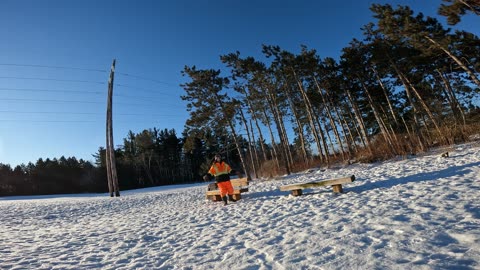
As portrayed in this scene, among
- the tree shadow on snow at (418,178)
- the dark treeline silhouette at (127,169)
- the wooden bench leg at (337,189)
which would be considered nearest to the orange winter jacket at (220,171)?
the wooden bench leg at (337,189)

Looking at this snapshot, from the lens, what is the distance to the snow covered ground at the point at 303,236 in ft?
12.9

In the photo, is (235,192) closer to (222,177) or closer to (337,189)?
(222,177)

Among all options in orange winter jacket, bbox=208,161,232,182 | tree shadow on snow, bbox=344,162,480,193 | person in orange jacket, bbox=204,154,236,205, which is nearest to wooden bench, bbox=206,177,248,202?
person in orange jacket, bbox=204,154,236,205

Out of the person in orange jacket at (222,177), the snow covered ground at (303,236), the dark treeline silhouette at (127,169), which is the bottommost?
the snow covered ground at (303,236)

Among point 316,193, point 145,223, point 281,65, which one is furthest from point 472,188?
point 281,65

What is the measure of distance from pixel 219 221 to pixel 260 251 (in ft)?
10.5

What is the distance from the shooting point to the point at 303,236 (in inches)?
205

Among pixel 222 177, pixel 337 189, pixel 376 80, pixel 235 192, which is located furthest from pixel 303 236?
pixel 376 80

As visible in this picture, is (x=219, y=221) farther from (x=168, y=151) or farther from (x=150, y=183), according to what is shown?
(x=168, y=151)

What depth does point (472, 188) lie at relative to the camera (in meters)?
6.64

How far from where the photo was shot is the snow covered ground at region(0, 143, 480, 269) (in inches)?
155

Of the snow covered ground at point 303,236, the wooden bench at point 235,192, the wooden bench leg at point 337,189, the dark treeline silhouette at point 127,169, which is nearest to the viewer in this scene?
the snow covered ground at point 303,236

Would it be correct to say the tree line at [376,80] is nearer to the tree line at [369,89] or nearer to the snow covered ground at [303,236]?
the tree line at [369,89]

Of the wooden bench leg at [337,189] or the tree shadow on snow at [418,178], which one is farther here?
the wooden bench leg at [337,189]
